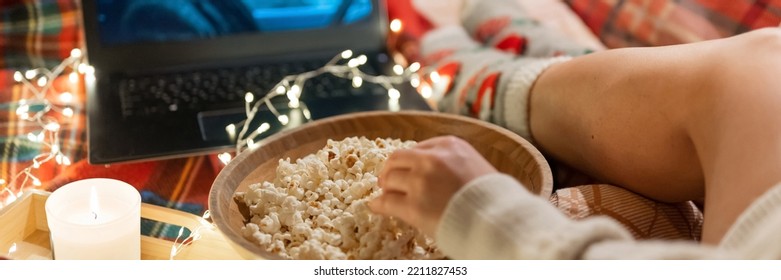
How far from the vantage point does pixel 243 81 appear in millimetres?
1079

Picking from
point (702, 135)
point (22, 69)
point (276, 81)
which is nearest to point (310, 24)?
point (276, 81)

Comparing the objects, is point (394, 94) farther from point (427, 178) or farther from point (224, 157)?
point (427, 178)

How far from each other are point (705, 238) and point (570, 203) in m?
0.16

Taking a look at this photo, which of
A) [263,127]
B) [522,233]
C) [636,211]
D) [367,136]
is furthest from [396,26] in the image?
[522,233]

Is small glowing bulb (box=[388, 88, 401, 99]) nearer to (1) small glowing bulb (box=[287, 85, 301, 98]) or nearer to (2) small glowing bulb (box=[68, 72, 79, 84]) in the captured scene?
(1) small glowing bulb (box=[287, 85, 301, 98])

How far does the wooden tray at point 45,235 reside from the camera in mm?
707

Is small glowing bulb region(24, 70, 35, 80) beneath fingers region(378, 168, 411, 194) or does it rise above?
beneath

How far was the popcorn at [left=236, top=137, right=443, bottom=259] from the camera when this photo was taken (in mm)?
608

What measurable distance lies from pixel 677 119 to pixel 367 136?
302 millimetres

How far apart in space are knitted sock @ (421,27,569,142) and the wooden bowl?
124 mm

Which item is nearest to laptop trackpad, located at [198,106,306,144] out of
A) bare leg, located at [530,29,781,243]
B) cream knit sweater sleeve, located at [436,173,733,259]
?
bare leg, located at [530,29,781,243]

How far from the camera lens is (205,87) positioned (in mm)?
1062
